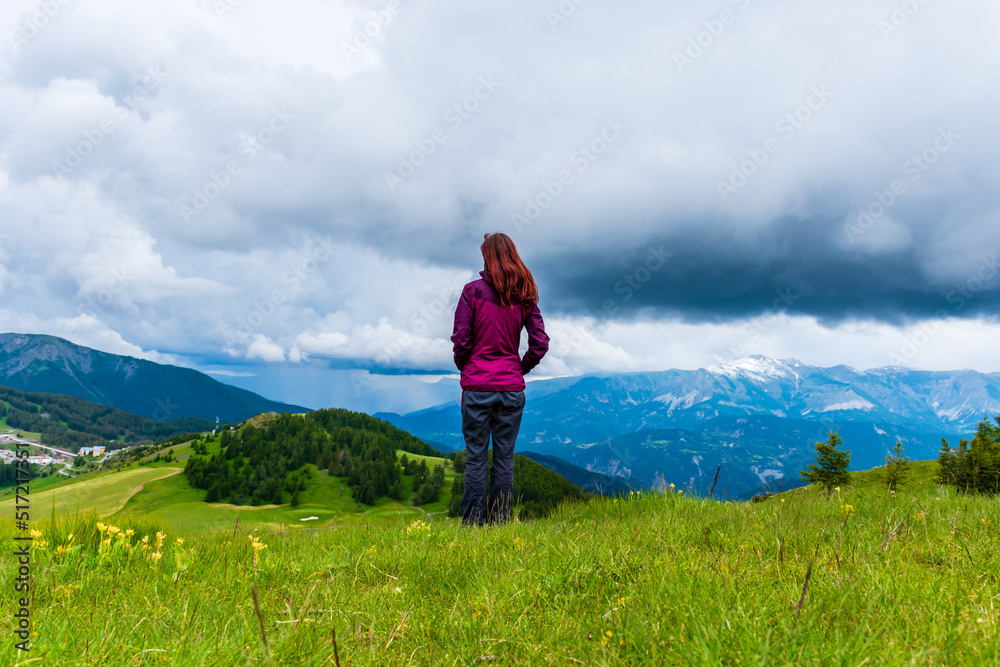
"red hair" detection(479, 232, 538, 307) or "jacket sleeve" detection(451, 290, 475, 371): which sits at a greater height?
"red hair" detection(479, 232, 538, 307)

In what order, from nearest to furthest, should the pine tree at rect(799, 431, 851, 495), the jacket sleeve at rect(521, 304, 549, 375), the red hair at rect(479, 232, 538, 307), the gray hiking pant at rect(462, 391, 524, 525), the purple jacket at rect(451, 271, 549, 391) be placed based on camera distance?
the gray hiking pant at rect(462, 391, 524, 525) → the purple jacket at rect(451, 271, 549, 391) → the red hair at rect(479, 232, 538, 307) → the jacket sleeve at rect(521, 304, 549, 375) → the pine tree at rect(799, 431, 851, 495)

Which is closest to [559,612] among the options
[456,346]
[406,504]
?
[456,346]

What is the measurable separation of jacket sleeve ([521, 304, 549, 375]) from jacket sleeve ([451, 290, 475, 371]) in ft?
3.59

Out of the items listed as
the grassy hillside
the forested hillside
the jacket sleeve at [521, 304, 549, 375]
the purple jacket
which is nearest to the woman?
the purple jacket

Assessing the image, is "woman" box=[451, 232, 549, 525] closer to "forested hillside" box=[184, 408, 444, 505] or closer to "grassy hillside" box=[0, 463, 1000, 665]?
"grassy hillside" box=[0, 463, 1000, 665]

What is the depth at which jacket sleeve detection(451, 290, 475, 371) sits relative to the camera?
7.91 meters

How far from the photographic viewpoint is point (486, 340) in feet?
26.1

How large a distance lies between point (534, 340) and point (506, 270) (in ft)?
4.95

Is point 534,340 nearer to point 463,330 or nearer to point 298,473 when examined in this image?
point 463,330

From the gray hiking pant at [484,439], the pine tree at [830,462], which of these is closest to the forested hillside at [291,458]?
the pine tree at [830,462]

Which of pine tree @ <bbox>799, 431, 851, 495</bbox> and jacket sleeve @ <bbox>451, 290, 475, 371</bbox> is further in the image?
pine tree @ <bbox>799, 431, 851, 495</bbox>

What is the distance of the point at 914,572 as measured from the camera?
2.98 m

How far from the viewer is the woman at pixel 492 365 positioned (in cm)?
776

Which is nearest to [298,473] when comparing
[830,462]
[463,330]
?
Answer: [830,462]
